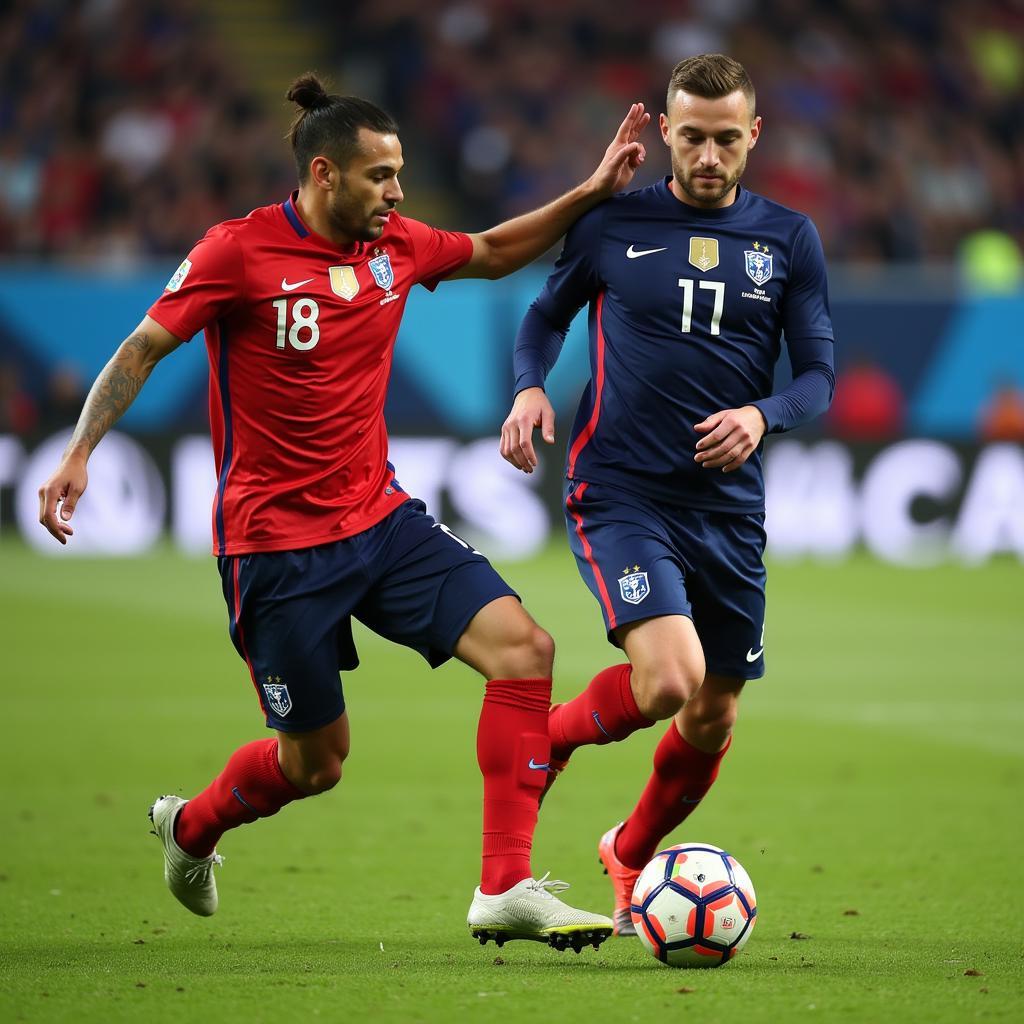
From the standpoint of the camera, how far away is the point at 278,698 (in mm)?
5242

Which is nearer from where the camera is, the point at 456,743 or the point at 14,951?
the point at 14,951

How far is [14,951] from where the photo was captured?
196 inches

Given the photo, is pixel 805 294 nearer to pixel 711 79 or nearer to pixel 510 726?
pixel 711 79

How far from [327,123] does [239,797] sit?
6.43 feet

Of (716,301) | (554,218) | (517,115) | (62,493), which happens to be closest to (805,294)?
(716,301)

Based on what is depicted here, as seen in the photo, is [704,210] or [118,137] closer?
[704,210]

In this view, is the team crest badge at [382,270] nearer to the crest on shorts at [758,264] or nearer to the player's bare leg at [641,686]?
the crest on shorts at [758,264]

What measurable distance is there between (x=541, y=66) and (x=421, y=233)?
17.2 m

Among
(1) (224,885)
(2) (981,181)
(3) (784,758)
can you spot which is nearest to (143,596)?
(3) (784,758)

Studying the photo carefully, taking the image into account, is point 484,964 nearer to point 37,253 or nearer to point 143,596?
point 143,596

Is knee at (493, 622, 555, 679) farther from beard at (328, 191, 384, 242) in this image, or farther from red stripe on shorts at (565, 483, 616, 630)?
beard at (328, 191, 384, 242)

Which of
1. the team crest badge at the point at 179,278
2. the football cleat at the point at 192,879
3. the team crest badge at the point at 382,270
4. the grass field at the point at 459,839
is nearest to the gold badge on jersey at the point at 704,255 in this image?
the team crest badge at the point at 382,270

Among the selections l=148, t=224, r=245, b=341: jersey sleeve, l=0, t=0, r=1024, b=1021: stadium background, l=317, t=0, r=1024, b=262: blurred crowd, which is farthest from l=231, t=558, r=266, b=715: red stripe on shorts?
l=317, t=0, r=1024, b=262: blurred crowd

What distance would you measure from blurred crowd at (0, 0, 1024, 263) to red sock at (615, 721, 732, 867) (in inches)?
545
